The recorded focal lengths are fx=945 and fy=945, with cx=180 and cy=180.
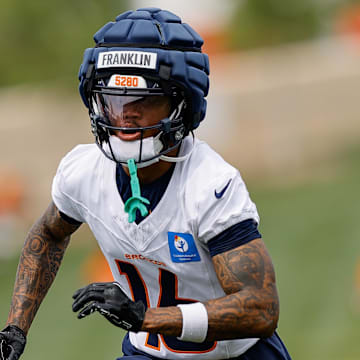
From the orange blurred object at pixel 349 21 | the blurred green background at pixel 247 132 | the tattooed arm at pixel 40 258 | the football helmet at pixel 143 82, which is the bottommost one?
the tattooed arm at pixel 40 258

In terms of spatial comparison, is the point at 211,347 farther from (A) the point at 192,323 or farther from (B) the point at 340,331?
(B) the point at 340,331

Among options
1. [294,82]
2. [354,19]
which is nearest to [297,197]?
[294,82]

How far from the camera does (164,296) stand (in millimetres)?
4281

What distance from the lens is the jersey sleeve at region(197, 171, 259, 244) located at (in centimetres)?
391

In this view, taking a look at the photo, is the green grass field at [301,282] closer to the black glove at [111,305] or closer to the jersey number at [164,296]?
the jersey number at [164,296]

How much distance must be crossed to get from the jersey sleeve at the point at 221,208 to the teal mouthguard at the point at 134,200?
238 mm

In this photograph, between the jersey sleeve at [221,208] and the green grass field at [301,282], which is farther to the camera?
the green grass field at [301,282]

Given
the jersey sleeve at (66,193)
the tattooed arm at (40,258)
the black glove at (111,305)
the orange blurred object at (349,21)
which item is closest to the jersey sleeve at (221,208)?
the black glove at (111,305)

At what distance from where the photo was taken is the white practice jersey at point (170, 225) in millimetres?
3996

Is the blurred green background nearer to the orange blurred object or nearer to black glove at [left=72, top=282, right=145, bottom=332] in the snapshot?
the orange blurred object

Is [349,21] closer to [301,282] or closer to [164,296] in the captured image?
[301,282]

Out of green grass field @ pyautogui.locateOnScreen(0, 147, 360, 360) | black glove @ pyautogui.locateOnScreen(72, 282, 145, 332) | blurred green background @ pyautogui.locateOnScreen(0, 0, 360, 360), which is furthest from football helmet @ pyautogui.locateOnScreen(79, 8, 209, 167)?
blurred green background @ pyautogui.locateOnScreen(0, 0, 360, 360)

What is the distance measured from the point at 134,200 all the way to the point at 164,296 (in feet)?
1.70

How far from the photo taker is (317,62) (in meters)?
24.3
